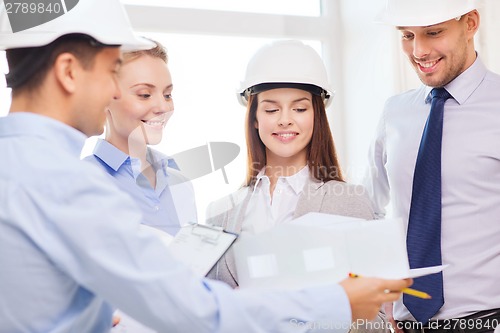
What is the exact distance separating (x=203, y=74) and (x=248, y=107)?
949mm

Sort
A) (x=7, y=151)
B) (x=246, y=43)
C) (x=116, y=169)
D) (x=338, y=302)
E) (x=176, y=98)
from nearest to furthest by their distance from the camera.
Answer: (x=7, y=151) → (x=338, y=302) → (x=116, y=169) → (x=176, y=98) → (x=246, y=43)

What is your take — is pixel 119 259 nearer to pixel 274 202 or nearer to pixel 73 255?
pixel 73 255

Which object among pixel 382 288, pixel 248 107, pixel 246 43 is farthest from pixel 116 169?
pixel 246 43

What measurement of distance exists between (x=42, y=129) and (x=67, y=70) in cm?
11

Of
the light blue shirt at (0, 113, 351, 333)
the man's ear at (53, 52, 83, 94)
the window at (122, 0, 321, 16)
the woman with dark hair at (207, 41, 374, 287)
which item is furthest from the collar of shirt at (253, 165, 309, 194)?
the window at (122, 0, 321, 16)

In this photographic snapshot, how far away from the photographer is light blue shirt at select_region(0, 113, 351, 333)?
98 centimetres

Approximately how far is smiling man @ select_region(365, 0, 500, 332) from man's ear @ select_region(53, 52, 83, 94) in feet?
3.79

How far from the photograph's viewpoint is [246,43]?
2.94m

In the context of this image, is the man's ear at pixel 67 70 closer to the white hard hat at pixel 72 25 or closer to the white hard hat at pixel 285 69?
the white hard hat at pixel 72 25

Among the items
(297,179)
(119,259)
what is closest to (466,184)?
(297,179)

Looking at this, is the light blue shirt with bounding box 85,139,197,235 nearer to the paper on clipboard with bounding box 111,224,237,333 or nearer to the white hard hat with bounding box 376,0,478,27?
the paper on clipboard with bounding box 111,224,237,333

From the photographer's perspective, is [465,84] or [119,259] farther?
[465,84]

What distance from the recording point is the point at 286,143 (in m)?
1.85

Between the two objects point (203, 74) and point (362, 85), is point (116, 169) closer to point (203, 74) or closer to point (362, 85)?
point (203, 74)
